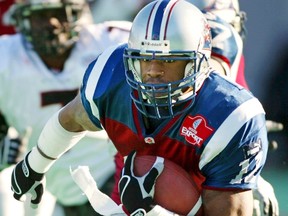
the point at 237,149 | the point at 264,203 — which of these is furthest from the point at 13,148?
the point at 237,149

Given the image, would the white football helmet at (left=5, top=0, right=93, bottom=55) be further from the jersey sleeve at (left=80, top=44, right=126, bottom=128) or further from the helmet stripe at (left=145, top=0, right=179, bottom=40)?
the helmet stripe at (left=145, top=0, right=179, bottom=40)

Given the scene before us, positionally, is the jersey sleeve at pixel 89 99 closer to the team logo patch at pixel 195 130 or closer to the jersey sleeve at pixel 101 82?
the jersey sleeve at pixel 101 82

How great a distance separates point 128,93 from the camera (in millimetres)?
3471

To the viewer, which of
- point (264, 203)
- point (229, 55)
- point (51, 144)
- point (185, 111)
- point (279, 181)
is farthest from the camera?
point (279, 181)

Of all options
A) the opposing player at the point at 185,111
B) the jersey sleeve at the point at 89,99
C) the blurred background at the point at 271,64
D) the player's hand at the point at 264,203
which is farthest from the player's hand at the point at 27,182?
the blurred background at the point at 271,64

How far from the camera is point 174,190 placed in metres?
3.28

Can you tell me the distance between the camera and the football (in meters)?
3.28

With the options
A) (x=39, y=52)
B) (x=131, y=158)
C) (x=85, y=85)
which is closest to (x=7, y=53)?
(x=39, y=52)

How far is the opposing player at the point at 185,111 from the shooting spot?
3.27 meters

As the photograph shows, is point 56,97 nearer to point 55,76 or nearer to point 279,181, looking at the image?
point 55,76

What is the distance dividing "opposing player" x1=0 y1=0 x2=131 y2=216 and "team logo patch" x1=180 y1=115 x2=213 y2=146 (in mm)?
1649

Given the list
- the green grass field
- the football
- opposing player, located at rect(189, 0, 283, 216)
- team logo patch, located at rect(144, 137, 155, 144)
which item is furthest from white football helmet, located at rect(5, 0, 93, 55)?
the football

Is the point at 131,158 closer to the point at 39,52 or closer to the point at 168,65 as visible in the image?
the point at 168,65

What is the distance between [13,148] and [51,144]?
1.29 metres
